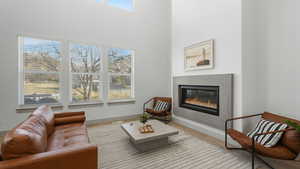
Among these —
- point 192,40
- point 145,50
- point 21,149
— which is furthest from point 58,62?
point 192,40

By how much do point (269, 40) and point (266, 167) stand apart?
2326 mm

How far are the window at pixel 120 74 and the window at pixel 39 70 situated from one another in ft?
4.65

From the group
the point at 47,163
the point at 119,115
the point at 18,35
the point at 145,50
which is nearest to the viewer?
the point at 47,163

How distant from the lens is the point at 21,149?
1.17 meters

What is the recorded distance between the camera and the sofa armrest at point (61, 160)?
1086mm

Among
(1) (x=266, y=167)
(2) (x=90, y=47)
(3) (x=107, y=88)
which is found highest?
(2) (x=90, y=47)

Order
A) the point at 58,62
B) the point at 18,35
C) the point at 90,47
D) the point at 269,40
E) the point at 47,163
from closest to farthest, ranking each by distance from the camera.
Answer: the point at 47,163, the point at 269,40, the point at 18,35, the point at 58,62, the point at 90,47

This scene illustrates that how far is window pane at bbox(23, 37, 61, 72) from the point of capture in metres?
3.39

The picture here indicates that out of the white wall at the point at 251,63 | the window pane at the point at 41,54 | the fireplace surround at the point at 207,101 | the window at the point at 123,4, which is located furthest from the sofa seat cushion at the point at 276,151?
the window at the point at 123,4

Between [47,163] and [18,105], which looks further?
[18,105]

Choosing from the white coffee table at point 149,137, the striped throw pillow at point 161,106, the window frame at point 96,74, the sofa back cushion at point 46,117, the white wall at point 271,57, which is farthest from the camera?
the striped throw pillow at point 161,106

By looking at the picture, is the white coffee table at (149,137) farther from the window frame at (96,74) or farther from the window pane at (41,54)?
the window pane at (41,54)

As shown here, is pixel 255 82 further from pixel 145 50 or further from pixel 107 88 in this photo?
pixel 107 88

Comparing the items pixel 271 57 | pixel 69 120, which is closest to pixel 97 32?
pixel 69 120
